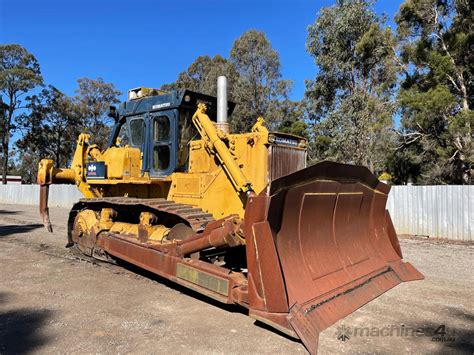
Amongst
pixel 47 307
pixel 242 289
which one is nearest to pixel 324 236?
pixel 242 289

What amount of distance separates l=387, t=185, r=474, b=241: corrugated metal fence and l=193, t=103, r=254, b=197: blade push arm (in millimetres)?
9581

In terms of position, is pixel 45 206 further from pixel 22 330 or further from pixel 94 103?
pixel 94 103

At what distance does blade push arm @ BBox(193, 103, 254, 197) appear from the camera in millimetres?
5812

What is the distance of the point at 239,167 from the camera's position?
6.21 m

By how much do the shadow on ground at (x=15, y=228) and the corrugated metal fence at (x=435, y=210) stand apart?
1254cm

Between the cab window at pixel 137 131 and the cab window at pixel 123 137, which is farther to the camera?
the cab window at pixel 123 137

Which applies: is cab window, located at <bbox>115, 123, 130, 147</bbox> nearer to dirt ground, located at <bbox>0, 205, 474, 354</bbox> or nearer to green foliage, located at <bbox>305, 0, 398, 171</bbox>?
dirt ground, located at <bbox>0, 205, 474, 354</bbox>

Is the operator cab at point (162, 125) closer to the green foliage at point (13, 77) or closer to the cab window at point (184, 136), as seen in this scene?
the cab window at point (184, 136)

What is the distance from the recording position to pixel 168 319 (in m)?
5.03

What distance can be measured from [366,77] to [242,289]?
1827cm

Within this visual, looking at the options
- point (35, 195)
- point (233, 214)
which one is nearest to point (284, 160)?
point (233, 214)

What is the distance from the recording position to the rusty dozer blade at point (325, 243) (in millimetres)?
4414

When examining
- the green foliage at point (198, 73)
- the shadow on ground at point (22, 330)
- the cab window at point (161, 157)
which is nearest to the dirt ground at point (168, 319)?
the shadow on ground at point (22, 330)

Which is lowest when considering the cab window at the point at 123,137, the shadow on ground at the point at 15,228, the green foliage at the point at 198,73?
the shadow on ground at the point at 15,228
